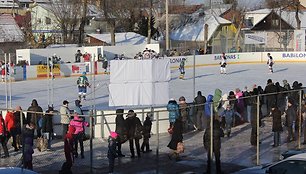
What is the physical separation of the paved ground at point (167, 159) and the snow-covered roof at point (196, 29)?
57.2m

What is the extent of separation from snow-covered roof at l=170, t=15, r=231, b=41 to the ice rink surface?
30.0m

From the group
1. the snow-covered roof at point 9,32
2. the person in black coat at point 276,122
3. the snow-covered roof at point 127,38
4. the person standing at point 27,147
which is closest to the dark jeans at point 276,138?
→ the person in black coat at point 276,122

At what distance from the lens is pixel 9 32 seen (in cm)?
6431

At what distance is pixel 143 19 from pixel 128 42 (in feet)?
25.7

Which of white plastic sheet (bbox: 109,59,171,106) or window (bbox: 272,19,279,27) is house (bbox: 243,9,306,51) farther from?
white plastic sheet (bbox: 109,59,171,106)

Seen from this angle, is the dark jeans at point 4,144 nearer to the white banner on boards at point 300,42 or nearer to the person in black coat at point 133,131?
the person in black coat at point 133,131

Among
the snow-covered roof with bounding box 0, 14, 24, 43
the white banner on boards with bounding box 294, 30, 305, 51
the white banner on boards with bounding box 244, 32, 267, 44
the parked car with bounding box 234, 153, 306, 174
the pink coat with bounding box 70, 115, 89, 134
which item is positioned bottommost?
the parked car with bounding box 234, 153, 306, 174

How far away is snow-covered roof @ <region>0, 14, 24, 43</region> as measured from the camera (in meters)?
62.9

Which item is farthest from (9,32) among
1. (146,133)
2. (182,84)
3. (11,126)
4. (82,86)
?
(146,133)

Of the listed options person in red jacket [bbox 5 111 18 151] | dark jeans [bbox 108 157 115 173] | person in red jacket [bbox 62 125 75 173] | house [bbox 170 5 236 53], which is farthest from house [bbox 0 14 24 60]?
dark jeans [bbox 108 157 115 173]

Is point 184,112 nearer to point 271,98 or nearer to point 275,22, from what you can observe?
point 271,98

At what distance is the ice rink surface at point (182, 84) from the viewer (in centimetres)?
2551

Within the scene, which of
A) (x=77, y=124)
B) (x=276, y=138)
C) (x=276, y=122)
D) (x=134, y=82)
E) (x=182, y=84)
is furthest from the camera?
(x=182, y=84)

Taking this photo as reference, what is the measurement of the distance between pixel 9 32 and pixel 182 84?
121 ft
